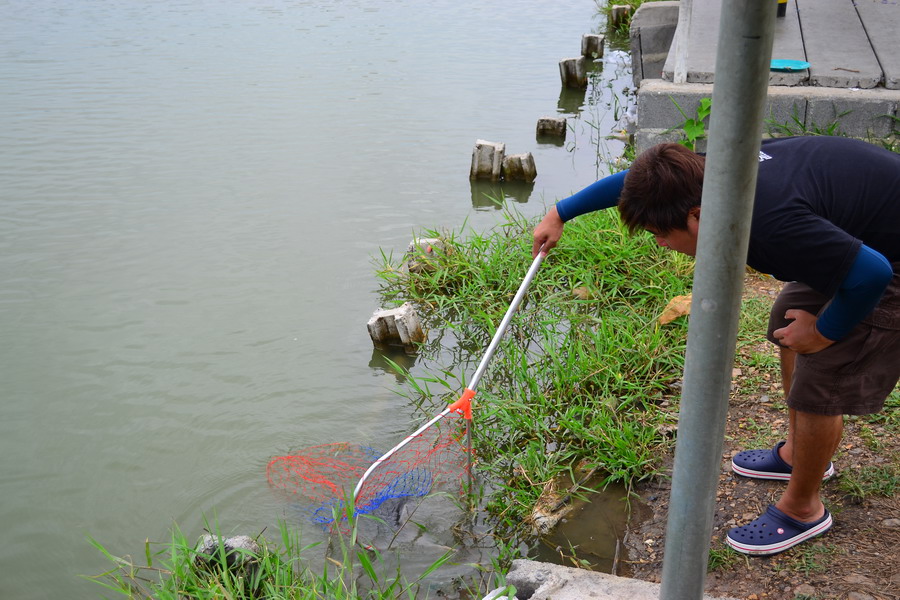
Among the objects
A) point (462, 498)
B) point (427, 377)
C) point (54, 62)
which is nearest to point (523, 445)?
point (462, 498)

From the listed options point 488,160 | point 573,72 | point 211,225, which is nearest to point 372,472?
point 211,225

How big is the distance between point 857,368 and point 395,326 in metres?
2.55

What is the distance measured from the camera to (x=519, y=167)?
22.2 ft

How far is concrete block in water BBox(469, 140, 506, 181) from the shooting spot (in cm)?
662

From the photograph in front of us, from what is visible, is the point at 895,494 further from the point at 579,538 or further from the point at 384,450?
the point at 384,450

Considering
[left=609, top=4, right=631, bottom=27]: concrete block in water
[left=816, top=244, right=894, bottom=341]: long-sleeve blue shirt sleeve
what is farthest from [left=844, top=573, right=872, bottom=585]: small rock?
[left=609, top=4, right=631, bottom=27]: concrete block in water

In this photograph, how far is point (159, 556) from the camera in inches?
121

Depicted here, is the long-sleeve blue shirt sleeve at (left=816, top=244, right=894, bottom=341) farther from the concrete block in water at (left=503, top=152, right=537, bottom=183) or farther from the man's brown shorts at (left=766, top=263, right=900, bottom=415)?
the concrete block in water at (left=503, top=152, right=537, bottom=183)

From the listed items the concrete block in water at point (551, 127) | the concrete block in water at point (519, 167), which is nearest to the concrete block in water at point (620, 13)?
the concrete block in water at point (551, 127)

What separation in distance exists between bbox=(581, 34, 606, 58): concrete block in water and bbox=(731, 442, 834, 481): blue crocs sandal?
28.3ft

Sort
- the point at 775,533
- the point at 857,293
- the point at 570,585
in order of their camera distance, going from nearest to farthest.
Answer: the point at 857,293, the point at 570,585, the point at 775,533

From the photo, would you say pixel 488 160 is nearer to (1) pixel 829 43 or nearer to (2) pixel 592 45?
(1) pixel 829 43

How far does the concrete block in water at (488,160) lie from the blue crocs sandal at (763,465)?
4.10m

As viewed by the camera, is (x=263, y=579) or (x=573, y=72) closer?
(x=263, y=579)
